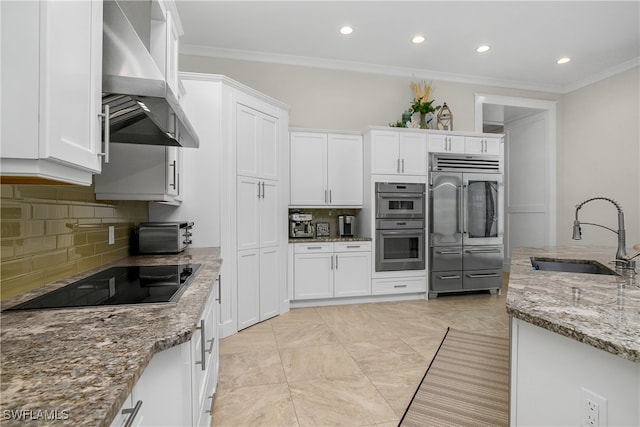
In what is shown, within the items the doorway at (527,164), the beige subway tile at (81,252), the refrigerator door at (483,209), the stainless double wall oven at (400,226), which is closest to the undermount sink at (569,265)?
the stainless double wall oven at (400,226)

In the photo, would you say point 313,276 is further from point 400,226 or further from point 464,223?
point 464,223

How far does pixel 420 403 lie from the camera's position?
2.06 m

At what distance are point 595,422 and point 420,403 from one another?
128 centimetres

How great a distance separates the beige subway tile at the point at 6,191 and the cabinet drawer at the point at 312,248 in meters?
3.06

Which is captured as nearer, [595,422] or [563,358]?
[595,422]

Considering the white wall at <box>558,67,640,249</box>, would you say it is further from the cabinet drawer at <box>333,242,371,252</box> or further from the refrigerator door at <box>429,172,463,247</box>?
the cabinet drawer at <box>333,242,371,252</box>

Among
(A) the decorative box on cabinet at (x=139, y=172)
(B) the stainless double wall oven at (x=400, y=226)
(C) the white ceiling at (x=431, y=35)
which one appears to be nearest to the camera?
(A) the decorative box on cabinet at (x=139, y=172)

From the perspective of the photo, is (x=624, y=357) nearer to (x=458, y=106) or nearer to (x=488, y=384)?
(x=488, y=384)

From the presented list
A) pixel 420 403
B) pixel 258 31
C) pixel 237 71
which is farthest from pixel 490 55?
pixel 420 403

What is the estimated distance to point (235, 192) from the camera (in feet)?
10.8

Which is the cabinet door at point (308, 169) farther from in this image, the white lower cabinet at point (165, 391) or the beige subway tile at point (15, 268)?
the white lower cabinet at point (165, 391)

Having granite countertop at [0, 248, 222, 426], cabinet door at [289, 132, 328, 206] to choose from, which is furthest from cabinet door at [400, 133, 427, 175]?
granite countertop at [0, 248, 222, 426]

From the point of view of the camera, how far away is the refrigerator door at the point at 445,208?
4.55 meters

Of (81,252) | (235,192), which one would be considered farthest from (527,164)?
(81,252)
